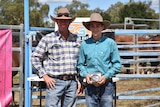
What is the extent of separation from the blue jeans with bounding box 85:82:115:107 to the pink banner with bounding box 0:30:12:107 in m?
1.42

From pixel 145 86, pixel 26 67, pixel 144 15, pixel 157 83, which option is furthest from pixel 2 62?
pixel 144 15

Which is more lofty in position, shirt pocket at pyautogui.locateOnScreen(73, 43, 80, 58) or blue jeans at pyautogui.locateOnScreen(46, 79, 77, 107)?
shirt pocket at pyautogui.locateOnScreen(73, 43, 80, 58)

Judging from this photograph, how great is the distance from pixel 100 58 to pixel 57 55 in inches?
19.9

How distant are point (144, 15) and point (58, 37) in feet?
157

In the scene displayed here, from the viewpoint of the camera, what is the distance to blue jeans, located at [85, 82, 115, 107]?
A: 431 cm

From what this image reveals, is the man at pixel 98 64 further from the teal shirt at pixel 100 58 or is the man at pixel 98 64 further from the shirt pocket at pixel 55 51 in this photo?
the shirt pocket at pixel 55 51

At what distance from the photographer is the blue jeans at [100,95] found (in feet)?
14.1

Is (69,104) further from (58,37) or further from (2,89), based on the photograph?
(2,89)

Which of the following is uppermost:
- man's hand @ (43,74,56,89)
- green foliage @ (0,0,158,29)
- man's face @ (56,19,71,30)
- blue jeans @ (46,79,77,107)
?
green foliage @ (0,0,158,29)

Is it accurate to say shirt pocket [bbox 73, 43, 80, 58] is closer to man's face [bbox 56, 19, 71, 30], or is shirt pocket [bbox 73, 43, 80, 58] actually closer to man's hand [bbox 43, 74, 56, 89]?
man's face [bbox 56, 19, 71, 30]

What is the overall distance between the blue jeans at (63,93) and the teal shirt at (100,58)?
25 centimetres

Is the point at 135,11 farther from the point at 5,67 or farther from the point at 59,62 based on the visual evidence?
the point at 59,62

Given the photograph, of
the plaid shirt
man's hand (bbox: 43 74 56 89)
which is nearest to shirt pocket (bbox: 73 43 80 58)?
the plaid shirt

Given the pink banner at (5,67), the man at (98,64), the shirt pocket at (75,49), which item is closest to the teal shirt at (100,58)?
the man at (98,64)
